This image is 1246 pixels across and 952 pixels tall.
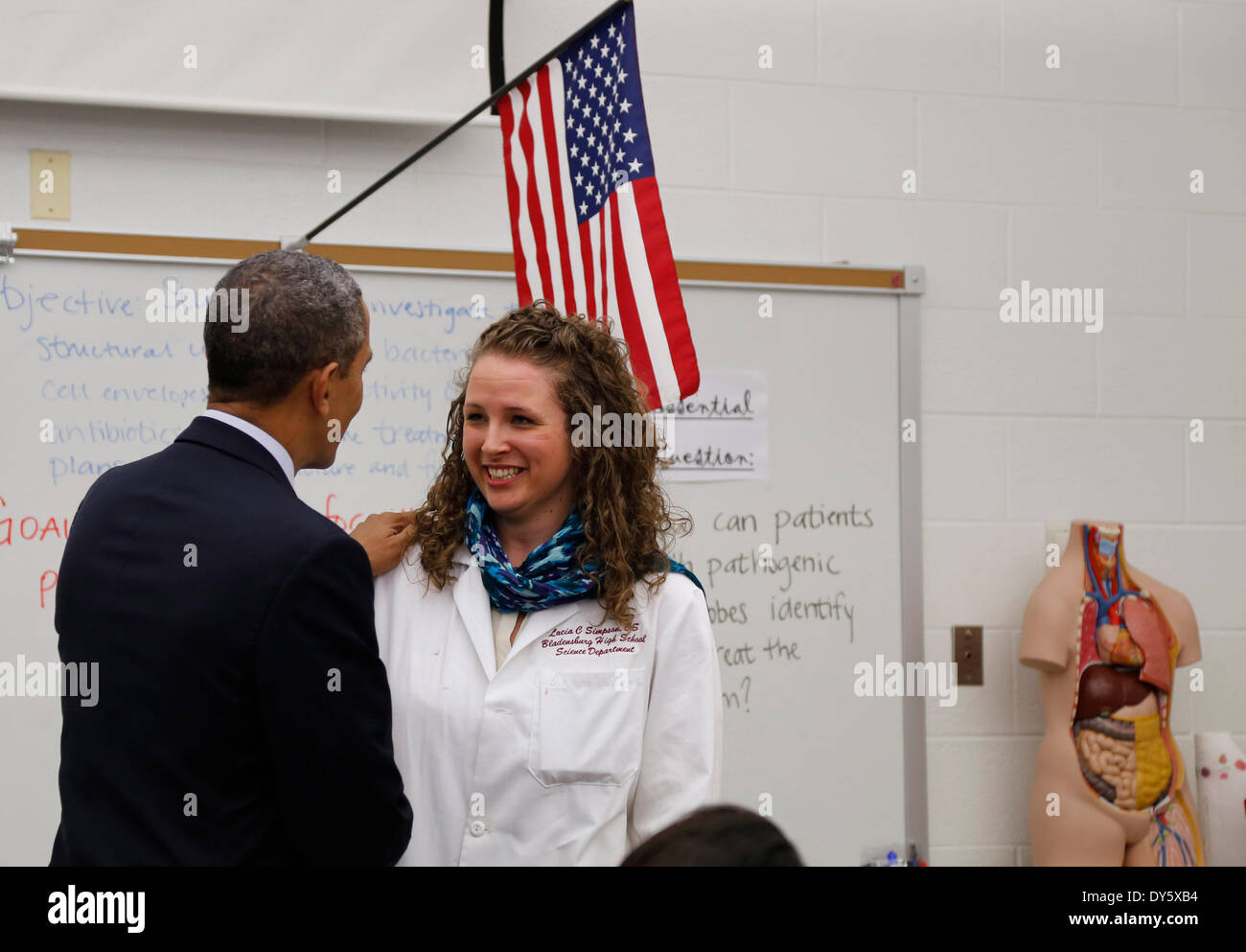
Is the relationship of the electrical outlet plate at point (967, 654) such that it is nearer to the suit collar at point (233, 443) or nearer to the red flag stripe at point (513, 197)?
the red flag stripe at point (513, 197)

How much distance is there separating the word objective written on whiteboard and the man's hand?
1.16 m

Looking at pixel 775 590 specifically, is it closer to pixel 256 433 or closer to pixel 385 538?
pixel 385 538

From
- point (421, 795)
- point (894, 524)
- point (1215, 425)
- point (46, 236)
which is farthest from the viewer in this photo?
point (1215, 425)

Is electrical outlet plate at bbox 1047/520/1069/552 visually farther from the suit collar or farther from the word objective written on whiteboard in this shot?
the suit collar

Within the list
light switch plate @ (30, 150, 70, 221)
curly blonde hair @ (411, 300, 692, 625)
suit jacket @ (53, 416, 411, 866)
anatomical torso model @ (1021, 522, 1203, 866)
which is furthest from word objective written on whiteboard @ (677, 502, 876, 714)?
suit jacket @ (53, 416, 411, 866)

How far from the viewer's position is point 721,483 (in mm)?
2613

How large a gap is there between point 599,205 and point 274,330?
689 millimetres

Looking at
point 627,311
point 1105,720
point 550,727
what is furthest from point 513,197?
point 1105,720

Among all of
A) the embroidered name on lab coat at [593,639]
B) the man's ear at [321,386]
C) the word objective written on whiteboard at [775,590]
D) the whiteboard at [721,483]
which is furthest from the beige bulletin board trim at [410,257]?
the embroidered name on lab coat at [593,639]
